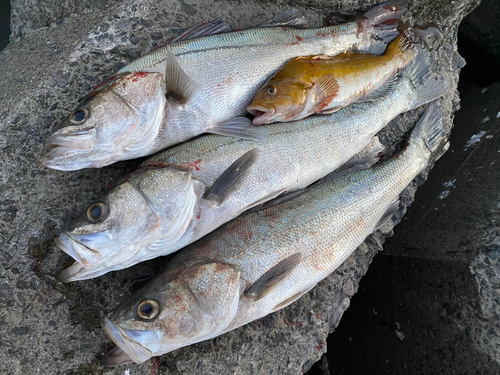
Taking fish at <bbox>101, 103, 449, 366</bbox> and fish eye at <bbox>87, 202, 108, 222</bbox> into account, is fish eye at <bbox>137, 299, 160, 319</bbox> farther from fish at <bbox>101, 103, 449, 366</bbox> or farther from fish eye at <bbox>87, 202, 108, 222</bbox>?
fish eye at <bbox>87, 202, 108, 222</bbox>

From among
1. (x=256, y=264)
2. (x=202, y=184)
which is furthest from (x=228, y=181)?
(x=256, y=264)

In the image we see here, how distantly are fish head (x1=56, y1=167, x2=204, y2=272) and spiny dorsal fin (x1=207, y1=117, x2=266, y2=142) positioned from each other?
362mm

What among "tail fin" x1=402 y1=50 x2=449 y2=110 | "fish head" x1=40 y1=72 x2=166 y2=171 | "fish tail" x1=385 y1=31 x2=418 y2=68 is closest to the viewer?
"fish head" x1=40 y1=72 x2=166 y2=171

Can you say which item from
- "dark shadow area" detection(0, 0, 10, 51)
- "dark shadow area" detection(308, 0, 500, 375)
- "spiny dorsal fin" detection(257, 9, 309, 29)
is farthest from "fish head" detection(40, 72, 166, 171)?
"dark shadow area" detection(0, 0, 10, 51)

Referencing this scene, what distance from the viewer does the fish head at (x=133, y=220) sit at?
6.06ft

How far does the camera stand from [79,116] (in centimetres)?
197

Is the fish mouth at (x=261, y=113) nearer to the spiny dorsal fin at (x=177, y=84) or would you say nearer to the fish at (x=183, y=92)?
the fish at (x=183, y=92)

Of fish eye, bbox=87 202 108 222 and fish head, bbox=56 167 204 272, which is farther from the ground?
fish eye, bbox=87 202 108 222

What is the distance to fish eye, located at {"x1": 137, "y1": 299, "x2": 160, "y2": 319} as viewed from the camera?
188 cm

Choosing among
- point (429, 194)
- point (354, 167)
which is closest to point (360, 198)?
point (354, 167)

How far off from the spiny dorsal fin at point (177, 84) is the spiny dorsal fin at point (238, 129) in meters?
0.24

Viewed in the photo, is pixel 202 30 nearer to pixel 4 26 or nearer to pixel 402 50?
pixel 402 50

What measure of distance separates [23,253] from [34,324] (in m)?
0.42

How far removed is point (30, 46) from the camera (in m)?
2.85
